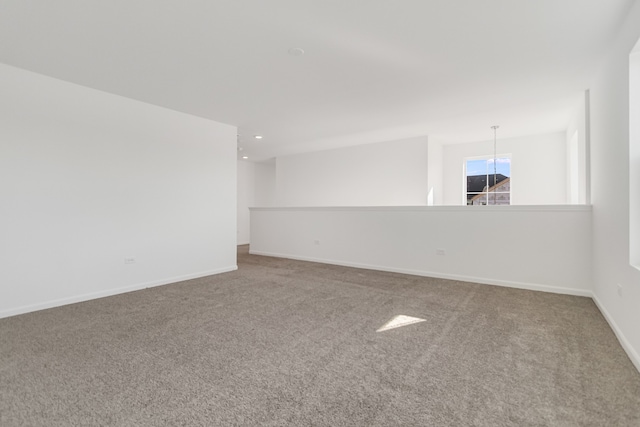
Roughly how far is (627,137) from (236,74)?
3.55m

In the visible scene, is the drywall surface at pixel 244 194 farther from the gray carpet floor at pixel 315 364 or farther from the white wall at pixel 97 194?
the gray carpet floor at pixel 315 364

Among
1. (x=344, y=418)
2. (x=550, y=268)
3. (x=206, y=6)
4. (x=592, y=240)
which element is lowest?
(x=344, y=418)

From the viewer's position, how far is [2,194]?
9.84 ft

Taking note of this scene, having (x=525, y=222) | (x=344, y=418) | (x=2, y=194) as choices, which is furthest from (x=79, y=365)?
(x=525, y=222)

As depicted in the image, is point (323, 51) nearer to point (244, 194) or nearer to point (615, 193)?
point (615, 193)

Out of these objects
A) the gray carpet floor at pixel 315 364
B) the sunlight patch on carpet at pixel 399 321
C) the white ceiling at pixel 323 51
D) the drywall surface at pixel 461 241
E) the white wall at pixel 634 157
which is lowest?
the gray carpet floor at pixel 315 364

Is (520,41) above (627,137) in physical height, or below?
above

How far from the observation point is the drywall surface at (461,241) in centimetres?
378

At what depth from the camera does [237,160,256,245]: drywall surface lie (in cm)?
891

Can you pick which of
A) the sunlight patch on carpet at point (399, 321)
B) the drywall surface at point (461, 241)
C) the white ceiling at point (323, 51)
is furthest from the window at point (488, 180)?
the sunlight patch on carpet at point (399, 321)

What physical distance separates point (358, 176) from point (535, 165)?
3591 millimetres

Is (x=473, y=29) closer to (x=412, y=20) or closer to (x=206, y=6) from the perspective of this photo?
(x=412, y=20)

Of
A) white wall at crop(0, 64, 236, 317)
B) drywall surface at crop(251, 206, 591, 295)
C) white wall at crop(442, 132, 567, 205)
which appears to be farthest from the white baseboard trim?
white wall at crop(442, 132, 567, 205)

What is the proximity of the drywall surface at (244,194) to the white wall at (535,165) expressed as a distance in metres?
5.94
